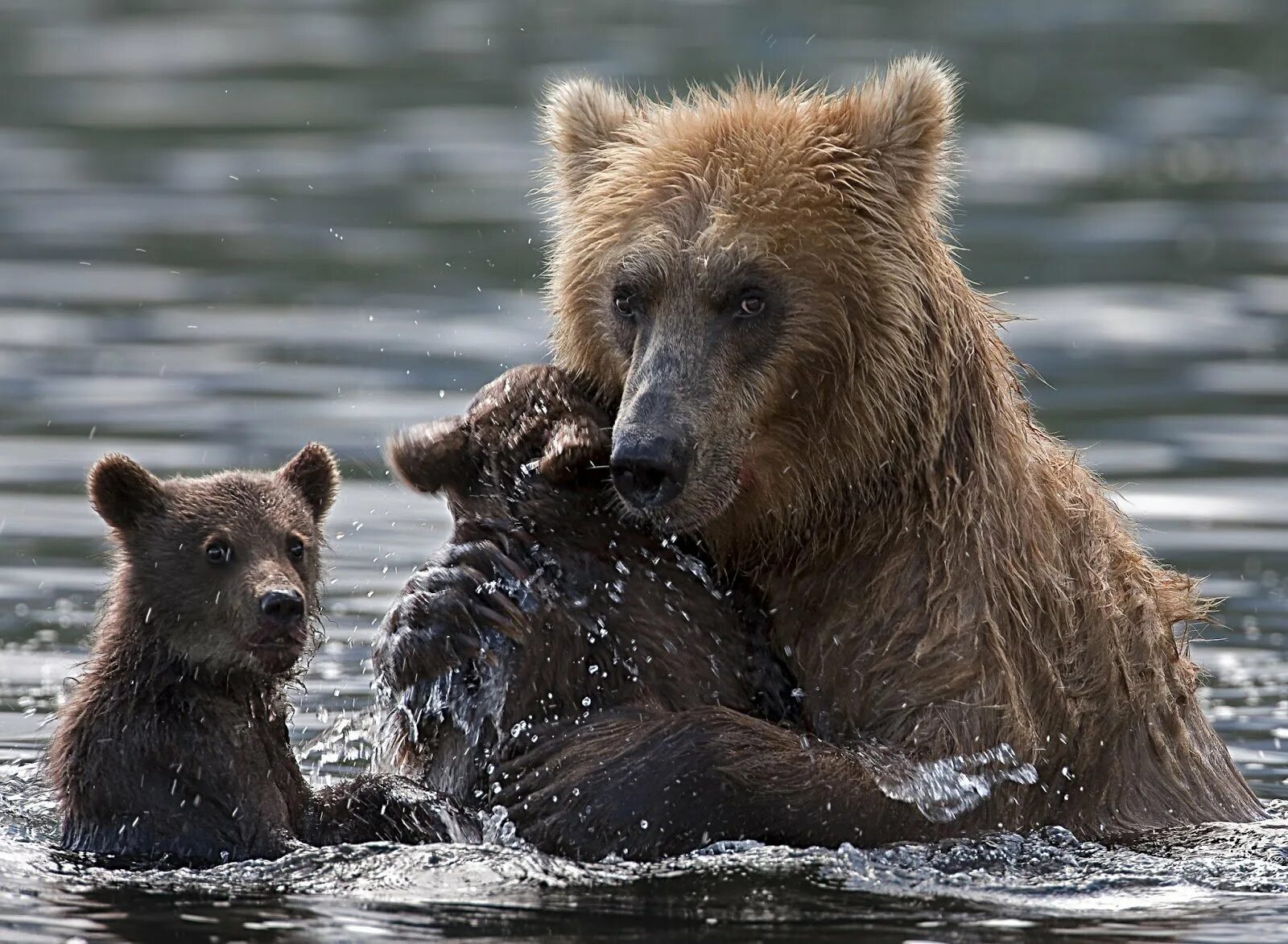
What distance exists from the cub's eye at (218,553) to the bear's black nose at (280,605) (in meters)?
0.33

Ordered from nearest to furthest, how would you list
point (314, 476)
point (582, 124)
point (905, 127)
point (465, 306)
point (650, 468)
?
point (650, 468) → point (905, 127) → point (582, 124) → point (314, 476) → point (465, 306)

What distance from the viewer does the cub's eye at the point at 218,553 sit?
29.9 feet

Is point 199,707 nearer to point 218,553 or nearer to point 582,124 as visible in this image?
point 218,553

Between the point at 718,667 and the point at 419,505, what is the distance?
6.53 metres

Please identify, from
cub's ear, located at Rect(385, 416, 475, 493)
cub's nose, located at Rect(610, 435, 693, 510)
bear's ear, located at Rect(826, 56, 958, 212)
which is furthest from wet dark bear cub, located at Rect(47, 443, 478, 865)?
bear's ear, located at Rect(826, 56, 958, 212)

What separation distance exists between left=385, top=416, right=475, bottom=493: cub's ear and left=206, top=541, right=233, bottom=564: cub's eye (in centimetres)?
64

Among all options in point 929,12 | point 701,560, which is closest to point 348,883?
point 701,560

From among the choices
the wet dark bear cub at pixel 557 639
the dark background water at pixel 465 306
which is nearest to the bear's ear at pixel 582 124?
the wet dark bear cub at pixel 557 639

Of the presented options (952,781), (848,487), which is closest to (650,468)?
(848,487)

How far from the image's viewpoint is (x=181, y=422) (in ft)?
52.0

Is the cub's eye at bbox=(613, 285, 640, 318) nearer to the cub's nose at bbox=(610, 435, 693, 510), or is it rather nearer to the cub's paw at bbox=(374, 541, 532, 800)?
the cub's nose at bbox=(610, 435, 693, 510)

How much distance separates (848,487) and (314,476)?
2.13 m

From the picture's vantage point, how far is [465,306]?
64.8ft

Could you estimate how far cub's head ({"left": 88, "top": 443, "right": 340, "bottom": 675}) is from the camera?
29.2 ft
